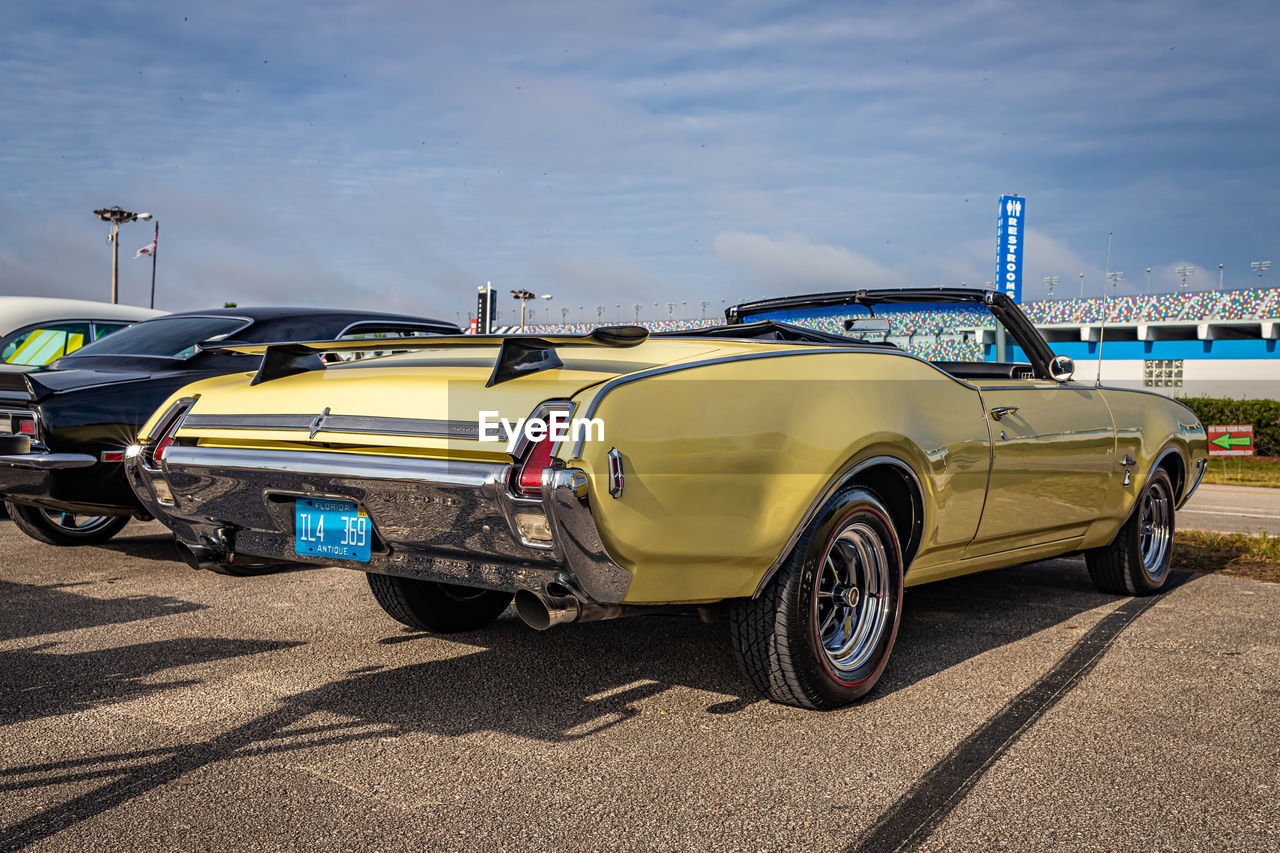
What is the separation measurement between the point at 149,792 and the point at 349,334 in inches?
176

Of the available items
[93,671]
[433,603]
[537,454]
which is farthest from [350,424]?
[93,671]

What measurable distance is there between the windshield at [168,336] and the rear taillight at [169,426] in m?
2.48

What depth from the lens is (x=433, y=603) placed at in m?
4.04

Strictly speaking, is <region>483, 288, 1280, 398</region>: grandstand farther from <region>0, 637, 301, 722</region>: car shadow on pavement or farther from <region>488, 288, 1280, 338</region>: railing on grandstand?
<region>0, 637, 301, 722</region>: car shadow on pavement

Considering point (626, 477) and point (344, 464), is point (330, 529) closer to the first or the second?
point (344, 464)

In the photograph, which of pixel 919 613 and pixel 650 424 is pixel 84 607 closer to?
pixel 650 424

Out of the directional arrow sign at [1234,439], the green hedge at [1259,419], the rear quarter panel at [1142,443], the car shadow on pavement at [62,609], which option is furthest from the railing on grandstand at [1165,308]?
the car shadow on pavement at [62,609]

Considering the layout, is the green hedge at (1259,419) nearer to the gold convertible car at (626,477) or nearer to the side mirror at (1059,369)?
the side mirror at (1059,369)

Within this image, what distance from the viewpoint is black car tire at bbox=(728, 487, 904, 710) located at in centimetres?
306

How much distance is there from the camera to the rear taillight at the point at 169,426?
3389 mm

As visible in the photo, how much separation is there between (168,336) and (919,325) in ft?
14.2

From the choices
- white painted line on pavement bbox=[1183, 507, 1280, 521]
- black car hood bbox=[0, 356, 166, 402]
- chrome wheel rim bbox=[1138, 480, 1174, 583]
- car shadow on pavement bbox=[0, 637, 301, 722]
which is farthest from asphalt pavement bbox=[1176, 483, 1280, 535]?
black car hood bbox=[0, 356, 166, 402]

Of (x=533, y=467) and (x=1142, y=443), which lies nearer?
(x=533, y=467)

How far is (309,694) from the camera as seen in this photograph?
3.27 m
